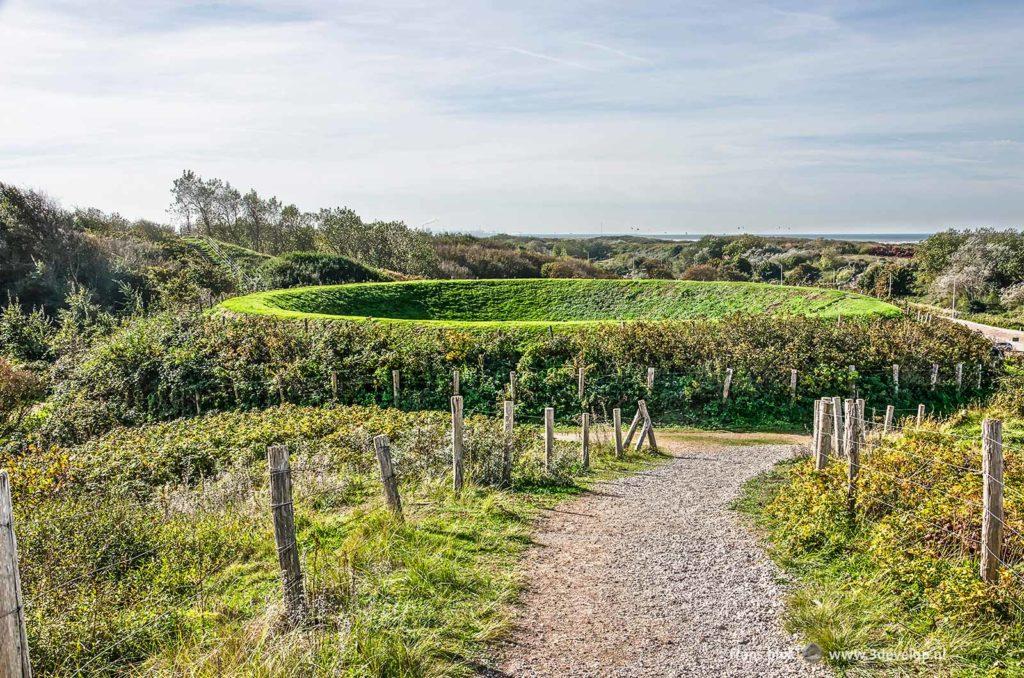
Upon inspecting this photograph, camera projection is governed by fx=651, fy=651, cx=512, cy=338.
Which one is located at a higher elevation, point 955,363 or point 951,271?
point 951,271

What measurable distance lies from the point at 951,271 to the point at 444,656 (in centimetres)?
5244

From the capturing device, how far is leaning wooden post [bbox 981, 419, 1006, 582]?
5102mm

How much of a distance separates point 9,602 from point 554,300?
115ft

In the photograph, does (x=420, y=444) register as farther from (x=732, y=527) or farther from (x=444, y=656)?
(x=444, y=656)

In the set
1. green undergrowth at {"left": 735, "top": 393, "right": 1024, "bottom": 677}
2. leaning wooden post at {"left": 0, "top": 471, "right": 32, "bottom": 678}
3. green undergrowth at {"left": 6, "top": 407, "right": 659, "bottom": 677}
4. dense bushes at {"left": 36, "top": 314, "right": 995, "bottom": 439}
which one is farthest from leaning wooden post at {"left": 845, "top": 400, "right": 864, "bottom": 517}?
dense bushes at {"left": 36, "top": 314, "right": 995, "bottom": 439}

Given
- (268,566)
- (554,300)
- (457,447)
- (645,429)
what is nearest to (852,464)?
(457,447)

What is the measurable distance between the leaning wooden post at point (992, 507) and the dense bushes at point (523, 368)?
47.3ft

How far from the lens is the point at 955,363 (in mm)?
21609

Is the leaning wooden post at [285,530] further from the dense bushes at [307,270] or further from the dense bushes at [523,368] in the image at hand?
the dense bushes at [307,270]

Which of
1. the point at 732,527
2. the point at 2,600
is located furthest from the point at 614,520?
the point at 2,600

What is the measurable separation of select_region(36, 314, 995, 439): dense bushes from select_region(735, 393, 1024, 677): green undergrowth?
1218 centimetres

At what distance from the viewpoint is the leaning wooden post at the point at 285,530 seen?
4926 millimetres

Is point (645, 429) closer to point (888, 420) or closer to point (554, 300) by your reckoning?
point (888, 420)

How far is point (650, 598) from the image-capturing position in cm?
606
